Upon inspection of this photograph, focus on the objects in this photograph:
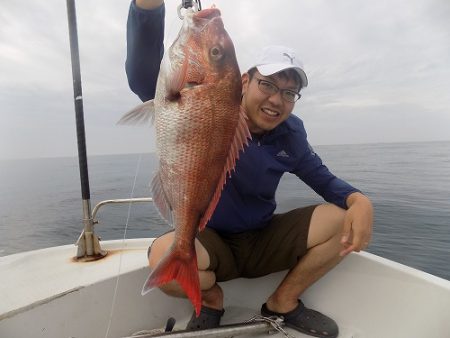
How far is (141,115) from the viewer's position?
4.95ft

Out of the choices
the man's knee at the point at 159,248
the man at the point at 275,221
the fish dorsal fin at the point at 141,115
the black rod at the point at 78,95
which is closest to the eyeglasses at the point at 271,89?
the man at the point at 275,221

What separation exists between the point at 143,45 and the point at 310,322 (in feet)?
7.44

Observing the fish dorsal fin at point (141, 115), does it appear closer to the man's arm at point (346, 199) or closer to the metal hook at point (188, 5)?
the metal hook at point (188, 5)

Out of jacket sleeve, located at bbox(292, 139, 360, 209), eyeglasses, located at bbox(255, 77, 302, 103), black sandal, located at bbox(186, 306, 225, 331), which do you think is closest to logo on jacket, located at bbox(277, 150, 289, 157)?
jacket sleeve, located at bbox(292, 139, 360, 209)

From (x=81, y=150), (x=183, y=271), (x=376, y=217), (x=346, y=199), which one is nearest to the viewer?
(x=183, y=271)

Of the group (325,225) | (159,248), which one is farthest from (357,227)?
(159,248)

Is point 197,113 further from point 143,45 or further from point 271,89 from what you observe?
point 271,89

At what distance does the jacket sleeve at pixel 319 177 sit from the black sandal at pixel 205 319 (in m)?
1.22

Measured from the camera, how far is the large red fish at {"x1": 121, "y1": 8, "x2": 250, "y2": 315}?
142 centimetres

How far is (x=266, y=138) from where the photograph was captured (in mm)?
2510

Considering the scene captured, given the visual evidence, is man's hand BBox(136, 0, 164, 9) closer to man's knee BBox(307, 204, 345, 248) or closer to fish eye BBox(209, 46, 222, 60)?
fish eye BBox(209, 46, 222, 60)

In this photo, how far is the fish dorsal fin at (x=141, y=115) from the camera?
149cm

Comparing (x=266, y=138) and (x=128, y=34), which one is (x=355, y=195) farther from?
(x=128, y=34)

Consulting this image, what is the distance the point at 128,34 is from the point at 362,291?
2492 millimetres
